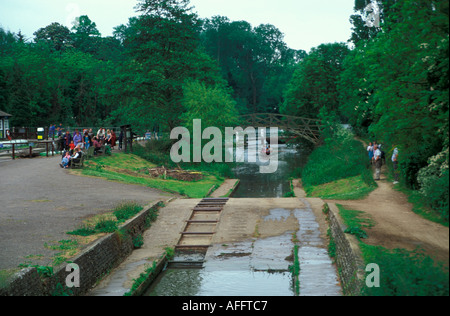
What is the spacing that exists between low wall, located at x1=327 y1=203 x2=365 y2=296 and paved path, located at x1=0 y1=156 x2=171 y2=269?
6.67 meters

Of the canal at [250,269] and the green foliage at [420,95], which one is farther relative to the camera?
the canal at [250,269]

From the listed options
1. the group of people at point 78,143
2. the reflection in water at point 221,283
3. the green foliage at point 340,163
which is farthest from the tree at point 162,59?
the reflection in water at point 221,283

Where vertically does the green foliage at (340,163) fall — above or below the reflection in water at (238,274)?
above

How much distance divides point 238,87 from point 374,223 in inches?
4024

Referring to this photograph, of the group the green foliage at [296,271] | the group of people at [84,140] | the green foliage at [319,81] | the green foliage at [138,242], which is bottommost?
the green foliage at [296,271]

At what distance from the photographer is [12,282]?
9.08m

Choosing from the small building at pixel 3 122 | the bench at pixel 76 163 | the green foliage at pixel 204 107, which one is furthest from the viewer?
the small building at pixel 3 122

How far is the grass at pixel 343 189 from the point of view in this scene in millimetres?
22172

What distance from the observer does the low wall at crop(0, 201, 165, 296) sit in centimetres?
948

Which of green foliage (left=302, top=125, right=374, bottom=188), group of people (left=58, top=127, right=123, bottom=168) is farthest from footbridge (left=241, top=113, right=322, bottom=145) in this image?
group of people (left=58, top=127, right=123, bottom=168)

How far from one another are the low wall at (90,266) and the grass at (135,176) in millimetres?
9507

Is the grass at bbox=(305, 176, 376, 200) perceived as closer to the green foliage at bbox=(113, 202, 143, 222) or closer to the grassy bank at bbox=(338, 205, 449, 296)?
the green foliage at bbox=(113, 202, 143, 222)

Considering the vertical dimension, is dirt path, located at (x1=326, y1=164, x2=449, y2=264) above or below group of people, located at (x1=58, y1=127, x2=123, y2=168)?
below

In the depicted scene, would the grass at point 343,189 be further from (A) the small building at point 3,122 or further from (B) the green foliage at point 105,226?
(A) the small building at point 3,122
